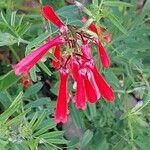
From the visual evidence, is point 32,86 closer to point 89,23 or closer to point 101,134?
point 101,134

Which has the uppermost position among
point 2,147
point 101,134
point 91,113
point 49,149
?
point 2,147

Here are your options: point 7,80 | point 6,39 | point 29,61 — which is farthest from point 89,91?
point 7,80

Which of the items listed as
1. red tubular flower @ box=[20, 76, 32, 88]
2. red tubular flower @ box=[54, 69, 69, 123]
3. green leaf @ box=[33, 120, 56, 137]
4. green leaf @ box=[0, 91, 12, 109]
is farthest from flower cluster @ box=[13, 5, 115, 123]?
red tubular flower @ box=[20, 76, 32, 88]

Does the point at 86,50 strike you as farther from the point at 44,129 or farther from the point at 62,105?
the point at 44,129

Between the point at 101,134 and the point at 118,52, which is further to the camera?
the point at 101,134

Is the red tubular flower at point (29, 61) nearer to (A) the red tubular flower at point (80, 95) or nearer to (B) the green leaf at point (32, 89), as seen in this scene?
(A) the red tubular flower at point (80, 95)

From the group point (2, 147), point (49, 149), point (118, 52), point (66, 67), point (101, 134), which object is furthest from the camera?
point (101, 134)

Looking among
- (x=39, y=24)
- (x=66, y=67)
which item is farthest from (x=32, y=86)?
(x=66, y=67)
